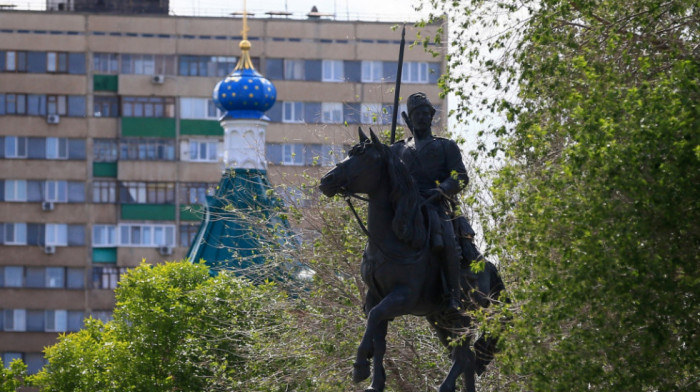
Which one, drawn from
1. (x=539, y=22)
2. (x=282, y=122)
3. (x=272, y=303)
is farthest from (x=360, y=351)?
(x=282, y=122)

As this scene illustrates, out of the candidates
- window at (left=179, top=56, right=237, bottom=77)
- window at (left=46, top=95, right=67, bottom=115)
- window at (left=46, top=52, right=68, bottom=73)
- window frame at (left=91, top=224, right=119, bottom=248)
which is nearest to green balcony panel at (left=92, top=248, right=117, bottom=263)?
window frame at (left=91, top=224, right=119, bottom=248)

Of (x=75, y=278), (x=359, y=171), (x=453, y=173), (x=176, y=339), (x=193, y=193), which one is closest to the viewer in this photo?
(x=359, y=171)

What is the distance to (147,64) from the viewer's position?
87500 mm

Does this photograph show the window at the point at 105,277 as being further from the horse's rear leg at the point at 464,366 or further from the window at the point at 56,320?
the horse's rear leg at the point at 464,366

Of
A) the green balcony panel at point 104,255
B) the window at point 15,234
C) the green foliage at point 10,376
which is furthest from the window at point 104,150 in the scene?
the green foliage at point 10,376

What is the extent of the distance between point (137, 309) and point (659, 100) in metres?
23.9

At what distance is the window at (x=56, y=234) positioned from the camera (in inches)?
3447

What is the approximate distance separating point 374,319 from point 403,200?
1.45 m

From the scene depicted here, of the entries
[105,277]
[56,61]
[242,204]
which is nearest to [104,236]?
[105,277]

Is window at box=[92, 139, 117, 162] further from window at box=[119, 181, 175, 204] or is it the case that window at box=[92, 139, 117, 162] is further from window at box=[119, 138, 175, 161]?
window at box=[119, 181, 175, 204]

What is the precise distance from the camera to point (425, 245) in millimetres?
23750

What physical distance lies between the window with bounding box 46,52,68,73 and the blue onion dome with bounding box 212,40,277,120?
99.3ft

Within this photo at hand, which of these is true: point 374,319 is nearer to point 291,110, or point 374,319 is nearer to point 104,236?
point 104,236

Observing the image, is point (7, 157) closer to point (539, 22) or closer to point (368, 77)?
point (368, 77)
